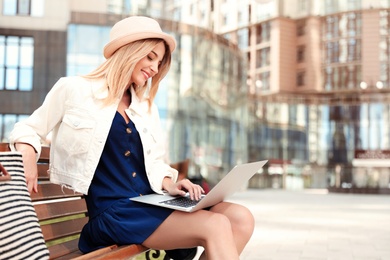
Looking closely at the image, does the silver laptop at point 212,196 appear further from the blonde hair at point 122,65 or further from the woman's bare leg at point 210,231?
the blonde hair at point 122,65

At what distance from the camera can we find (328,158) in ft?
194

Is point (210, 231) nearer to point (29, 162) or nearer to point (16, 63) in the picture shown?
point (29, 162)

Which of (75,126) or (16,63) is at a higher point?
(16,63)

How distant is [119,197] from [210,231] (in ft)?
1.70

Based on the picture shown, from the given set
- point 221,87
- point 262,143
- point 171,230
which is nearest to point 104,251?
point 171,230

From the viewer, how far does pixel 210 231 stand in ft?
9.07

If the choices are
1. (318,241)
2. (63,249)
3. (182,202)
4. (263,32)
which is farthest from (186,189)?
(263,32)

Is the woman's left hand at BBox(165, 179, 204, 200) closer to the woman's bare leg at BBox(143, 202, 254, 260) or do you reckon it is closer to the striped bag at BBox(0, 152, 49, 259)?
the woman's bare leg at BBox(143, 202, 254, 260)

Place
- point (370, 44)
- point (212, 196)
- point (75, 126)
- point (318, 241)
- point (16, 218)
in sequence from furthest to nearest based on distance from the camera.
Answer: point (370, 44), point (318, 241), point (75, 126), point (212, 196), point (16, 218)

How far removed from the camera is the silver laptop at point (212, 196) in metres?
2.80

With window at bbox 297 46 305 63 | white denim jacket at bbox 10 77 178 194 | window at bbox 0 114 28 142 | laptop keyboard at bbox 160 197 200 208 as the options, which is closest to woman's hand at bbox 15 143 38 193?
white denim jacket at bbox 10 77 178 194

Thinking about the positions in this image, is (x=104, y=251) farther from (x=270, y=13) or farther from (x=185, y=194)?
(x=270, y=13)

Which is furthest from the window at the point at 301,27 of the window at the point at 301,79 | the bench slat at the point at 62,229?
the bench slat at the point at 62,229

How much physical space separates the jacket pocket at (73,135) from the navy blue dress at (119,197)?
0.13m
